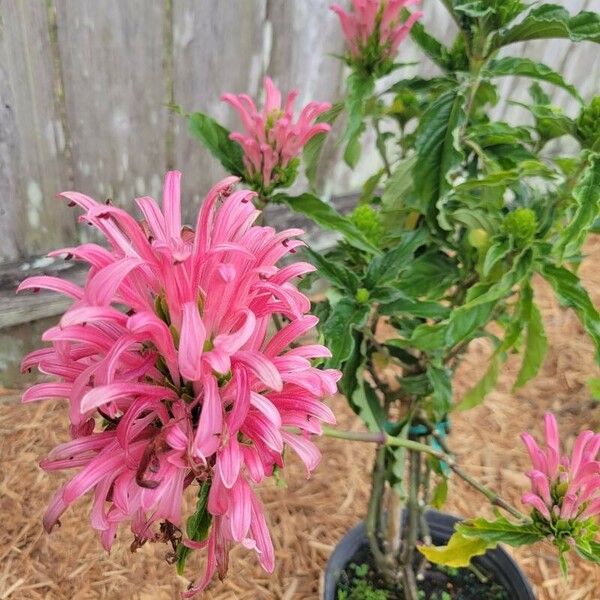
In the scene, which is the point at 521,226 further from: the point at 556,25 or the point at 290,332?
the point at 290,332

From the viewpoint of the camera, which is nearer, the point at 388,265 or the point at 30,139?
the point at 388,265

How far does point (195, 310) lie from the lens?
0.58m

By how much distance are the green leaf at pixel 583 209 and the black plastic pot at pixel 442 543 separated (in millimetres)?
784

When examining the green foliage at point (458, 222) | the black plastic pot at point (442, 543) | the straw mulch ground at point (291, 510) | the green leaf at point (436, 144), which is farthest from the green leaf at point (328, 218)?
the straw mulch ground at point (291, 510)

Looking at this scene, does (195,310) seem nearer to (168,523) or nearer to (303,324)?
(303,324)

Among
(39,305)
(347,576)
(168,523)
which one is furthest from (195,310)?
(39,305)

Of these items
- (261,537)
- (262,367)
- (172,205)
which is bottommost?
(261,537)

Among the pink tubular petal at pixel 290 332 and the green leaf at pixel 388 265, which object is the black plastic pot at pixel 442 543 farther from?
the pink tubular petal at pixel 290 332

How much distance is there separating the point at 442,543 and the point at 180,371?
3.42 ft

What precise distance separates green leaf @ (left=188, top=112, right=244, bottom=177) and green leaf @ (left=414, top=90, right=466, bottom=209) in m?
0.28

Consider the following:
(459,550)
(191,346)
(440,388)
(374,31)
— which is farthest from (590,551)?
(374,31)

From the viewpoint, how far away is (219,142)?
3.29 ft

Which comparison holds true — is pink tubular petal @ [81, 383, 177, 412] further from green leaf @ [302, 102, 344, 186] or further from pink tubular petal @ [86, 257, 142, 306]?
green leaf @ [302, 102, 344, 186]

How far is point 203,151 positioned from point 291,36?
37 centimetres
